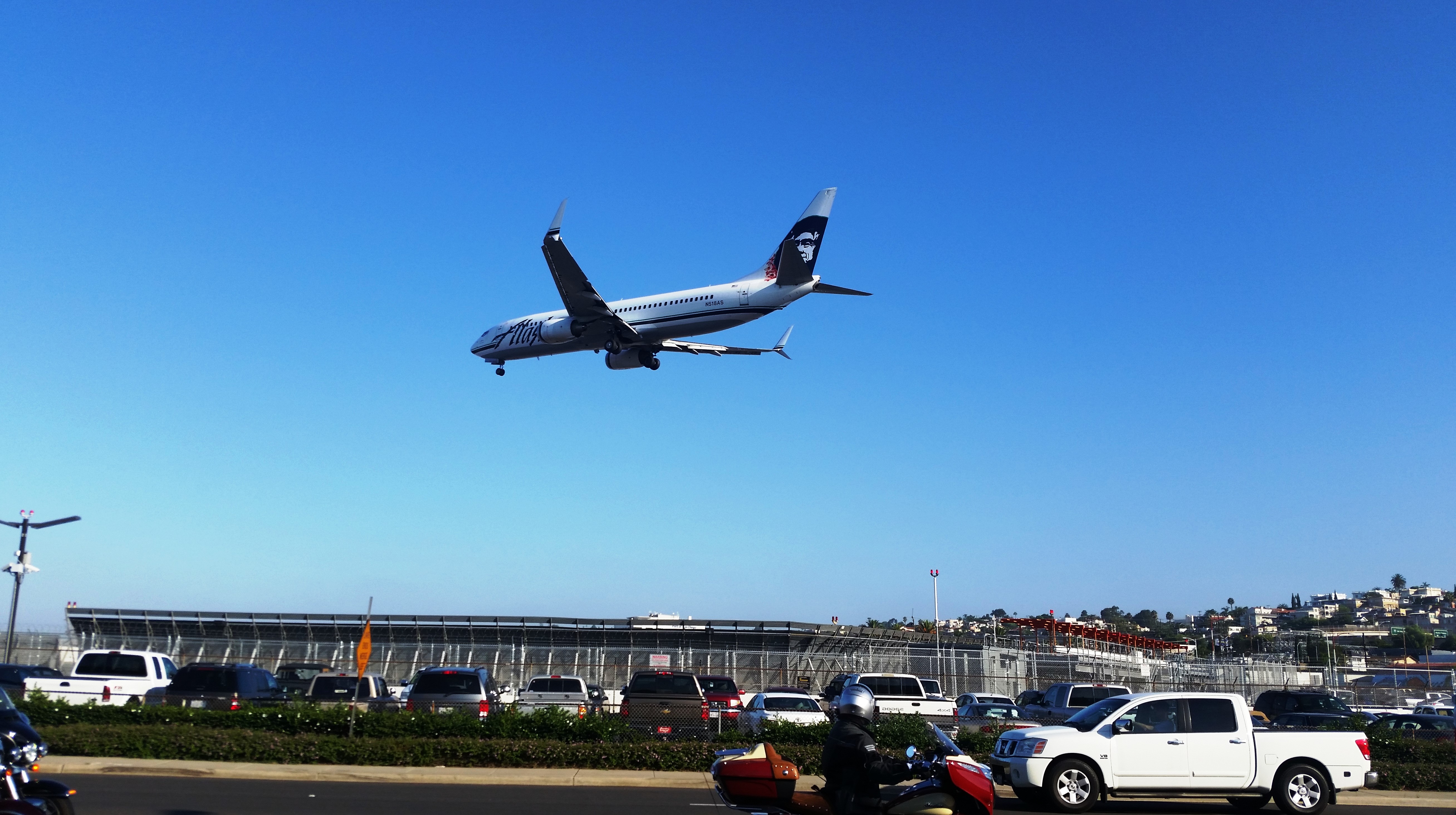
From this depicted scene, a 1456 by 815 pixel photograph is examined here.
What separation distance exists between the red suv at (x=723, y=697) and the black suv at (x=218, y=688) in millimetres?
8553

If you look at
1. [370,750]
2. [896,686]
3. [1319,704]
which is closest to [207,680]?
[370,750]

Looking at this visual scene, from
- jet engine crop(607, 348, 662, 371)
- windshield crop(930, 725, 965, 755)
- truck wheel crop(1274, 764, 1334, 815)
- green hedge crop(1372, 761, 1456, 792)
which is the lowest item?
green hedge crop(1372, 761, 1456, 792)

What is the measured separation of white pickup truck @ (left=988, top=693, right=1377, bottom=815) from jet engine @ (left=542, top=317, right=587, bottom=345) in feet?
95.8

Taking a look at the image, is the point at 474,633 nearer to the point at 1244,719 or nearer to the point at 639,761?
the point at 639,761

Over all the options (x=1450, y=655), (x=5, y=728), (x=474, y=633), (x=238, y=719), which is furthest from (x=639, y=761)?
(x=1450, y=655)

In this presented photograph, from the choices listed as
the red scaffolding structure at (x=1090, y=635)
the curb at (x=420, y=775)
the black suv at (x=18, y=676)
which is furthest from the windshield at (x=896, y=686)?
the red scaffolding structure at (x=1090, y=635)

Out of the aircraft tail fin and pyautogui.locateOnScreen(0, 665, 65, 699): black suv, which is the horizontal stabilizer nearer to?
the aircraft tail fin

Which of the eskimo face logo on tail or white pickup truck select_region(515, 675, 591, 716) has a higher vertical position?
the eskimo face logo on tail

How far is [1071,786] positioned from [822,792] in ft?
27.1

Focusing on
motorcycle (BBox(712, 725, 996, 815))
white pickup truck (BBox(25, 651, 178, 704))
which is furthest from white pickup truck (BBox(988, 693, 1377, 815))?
white pickup truck (BBox(25, 651, 178, 704))

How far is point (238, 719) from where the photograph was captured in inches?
773

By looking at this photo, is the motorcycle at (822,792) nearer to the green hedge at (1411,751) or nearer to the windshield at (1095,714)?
the windshield at (1095,714)

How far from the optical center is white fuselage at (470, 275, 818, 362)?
40.3 m

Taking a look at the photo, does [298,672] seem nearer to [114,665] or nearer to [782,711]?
[114,665]
